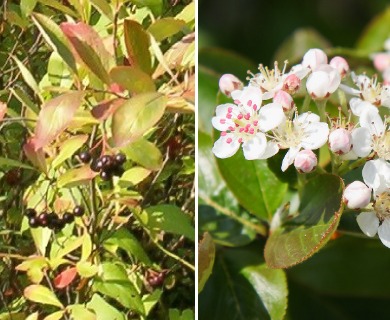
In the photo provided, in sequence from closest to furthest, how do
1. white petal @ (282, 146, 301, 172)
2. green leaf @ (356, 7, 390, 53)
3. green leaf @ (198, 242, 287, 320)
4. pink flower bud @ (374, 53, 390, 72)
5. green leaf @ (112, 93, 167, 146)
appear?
green leaf @ (112, 93, 167, 146)
white petal @ (282, 146, 301, 172)
green leaf @ (198, 242, 287, 320)
pink flower bud @ (374, 53, 390, 72)
green leaf @ (356, 7, 390, 53)

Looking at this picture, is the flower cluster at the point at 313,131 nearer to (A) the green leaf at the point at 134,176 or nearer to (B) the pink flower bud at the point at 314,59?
(B) the pink flower bud at the point at 314,59

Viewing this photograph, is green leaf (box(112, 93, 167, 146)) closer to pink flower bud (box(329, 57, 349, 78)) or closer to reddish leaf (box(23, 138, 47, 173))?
reddish leaf (box(23, 138, 47, 173))

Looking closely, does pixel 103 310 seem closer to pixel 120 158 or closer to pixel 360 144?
pixel 120 158

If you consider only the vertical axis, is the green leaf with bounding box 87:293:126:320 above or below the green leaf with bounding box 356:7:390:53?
above

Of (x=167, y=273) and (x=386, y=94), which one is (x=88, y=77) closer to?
(x=167, y=273)

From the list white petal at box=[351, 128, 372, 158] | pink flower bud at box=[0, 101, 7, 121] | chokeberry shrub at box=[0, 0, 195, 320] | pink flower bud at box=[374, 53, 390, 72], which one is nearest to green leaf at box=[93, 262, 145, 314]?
chokeberry shrub at box=[0, 0, 195, 320]

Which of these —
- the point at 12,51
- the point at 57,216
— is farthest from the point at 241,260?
the point at 12,51
